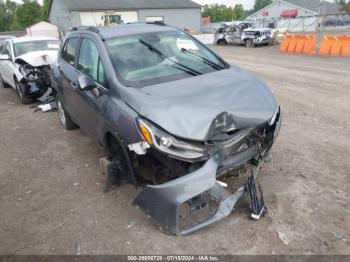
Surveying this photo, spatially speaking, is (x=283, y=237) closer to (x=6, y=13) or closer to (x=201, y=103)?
(x=201, y=103)

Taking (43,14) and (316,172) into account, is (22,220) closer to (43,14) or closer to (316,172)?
(316,172)

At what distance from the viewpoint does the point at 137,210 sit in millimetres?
3832

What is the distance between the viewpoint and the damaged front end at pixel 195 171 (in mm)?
3102

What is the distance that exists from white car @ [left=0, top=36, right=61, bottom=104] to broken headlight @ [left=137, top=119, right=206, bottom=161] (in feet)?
20.8

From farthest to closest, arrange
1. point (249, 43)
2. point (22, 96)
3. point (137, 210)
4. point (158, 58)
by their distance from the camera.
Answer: point (249, 43) → point (22, 96) → point (158, 58) → point (137, 210)

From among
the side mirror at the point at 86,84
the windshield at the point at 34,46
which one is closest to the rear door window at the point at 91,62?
the side mirror at the point at 86,84

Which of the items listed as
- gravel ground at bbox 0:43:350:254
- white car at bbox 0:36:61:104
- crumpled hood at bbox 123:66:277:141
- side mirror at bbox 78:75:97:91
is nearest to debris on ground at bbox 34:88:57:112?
white car at bbox 0:36:61:104

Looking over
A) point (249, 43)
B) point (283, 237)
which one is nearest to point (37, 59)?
point (283, 237)

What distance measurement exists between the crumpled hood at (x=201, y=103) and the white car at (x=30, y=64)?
578 centimetres

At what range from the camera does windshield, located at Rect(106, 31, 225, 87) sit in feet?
13.4

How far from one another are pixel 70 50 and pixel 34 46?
478cm

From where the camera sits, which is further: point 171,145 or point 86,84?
point 86,84

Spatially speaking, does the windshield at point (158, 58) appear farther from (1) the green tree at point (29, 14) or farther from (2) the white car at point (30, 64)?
(1) the green tree at point (29, 14)

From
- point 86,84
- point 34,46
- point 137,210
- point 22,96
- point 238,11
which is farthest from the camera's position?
point 238,11
